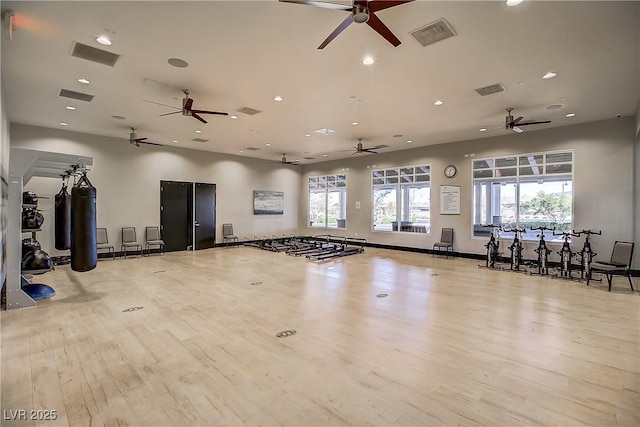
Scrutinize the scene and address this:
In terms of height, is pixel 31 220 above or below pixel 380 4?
below

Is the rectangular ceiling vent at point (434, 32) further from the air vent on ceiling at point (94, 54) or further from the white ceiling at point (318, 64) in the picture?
the air vent on ceiling at point (94, 54)

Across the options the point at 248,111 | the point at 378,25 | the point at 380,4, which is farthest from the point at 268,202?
the point at 380,4

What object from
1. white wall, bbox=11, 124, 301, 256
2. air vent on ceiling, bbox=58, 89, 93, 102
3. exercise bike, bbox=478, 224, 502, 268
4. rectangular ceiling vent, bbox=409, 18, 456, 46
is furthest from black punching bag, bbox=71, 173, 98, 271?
exercise bike, bbox=478, 224, 502, 268

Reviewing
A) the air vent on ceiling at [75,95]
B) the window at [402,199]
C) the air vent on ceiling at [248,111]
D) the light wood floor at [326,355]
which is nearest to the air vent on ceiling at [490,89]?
the light wood floor at [326,355]

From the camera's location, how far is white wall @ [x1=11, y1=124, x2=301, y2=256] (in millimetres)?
8062

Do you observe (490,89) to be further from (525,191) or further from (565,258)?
(565,258)

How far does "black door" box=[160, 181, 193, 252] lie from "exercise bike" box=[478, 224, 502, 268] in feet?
31.2

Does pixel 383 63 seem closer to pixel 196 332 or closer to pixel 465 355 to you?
pixel 465 355

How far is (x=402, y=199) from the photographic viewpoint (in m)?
11.3

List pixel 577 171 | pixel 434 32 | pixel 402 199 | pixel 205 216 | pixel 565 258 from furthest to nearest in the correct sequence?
pixel 402 199 → pixel 205 216 → pixel 577 171 → pixel 565 258 → pixel 434 32

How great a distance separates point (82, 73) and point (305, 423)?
5.84 m

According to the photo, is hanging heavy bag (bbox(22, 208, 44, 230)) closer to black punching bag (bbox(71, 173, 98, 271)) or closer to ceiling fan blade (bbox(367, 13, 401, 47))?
black punching bag (bbox(71, 173, 98, 271))

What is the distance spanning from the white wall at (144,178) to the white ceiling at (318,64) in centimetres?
87

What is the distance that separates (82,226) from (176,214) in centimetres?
609
